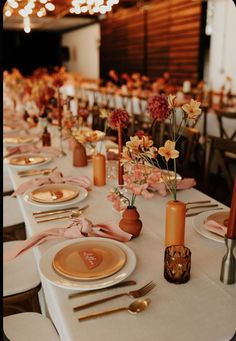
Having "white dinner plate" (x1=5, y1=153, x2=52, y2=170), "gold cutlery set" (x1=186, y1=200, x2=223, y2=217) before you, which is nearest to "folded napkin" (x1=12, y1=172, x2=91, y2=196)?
"white dinner plate" (x1=5, y1=153, x2=52, y2=170)

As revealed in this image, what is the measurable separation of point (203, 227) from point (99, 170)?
659mm

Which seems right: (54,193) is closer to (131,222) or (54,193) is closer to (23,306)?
(131,222)

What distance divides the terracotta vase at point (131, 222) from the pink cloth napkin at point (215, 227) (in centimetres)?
24

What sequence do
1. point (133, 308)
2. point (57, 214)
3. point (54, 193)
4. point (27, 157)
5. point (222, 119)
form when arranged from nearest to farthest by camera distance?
point (133, 308) < point (57, 214) < point (54, 193) < point (27, 157) < point (222, 119)

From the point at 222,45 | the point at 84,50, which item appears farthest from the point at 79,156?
the point at 84,50

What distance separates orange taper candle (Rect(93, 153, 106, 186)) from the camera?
1.76 meters

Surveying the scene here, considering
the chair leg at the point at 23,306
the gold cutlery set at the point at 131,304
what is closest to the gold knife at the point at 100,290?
the gold cutlery set at the point at 131,304

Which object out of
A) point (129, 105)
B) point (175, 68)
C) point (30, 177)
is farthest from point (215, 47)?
point (30, 177)

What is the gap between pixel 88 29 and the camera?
13.9 meters

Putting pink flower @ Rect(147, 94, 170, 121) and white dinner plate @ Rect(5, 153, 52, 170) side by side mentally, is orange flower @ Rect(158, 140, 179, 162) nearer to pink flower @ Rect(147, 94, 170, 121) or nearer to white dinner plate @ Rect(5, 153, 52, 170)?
pink flower @ Rect(147, 94, 170, 121)

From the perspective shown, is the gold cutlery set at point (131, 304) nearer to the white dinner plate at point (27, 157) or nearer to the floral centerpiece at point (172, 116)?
the floral centerpiece at point (172, 116)

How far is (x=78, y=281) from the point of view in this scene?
0.95 meters

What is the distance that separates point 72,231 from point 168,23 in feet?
25.8

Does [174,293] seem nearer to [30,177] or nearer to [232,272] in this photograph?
[232,272]
